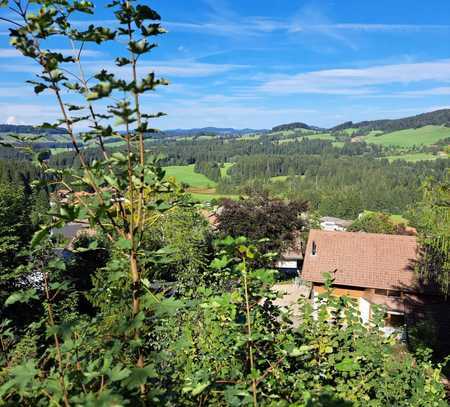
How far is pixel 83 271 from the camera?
21.0 metres

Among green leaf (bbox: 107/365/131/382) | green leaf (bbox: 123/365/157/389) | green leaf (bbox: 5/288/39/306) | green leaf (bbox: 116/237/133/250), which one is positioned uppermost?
green leaf (bbox: 116/237/133/250)

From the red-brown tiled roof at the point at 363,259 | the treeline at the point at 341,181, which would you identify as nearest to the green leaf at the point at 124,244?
the red-brown tiled roof at the point at 363,259

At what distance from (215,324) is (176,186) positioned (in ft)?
7.32

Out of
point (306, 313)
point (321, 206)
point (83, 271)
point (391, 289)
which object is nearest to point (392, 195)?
point (321, 206)

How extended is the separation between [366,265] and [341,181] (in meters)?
107

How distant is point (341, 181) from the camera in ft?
404

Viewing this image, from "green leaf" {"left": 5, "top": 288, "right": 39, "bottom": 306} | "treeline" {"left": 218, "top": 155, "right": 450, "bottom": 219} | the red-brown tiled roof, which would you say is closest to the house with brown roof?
the red-brown tiled roof

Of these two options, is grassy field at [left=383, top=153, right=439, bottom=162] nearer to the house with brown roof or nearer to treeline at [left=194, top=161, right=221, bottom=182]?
treeline at [left=194, top=161, right=221, bottom=182]

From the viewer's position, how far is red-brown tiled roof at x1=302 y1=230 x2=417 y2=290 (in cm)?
2009

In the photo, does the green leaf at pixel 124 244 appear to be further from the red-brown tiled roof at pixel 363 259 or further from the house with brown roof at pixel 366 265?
the red-brown tiled roof at pixel 363 259

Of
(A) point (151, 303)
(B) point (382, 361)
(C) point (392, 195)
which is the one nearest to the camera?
(A) point (151, 303)

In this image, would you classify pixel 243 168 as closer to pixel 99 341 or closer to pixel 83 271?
pixel 83 271

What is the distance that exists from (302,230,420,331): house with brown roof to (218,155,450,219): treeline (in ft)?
140

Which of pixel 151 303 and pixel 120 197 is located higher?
pixel 120 197
